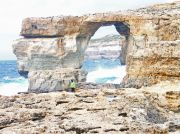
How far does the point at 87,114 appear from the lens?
374 inches

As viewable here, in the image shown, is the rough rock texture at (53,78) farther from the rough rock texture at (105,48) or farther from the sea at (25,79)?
the rough rock texture at (105,48)

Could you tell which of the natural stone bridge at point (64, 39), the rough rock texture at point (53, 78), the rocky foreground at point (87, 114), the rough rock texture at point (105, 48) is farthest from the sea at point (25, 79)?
the rocky foreground at point (87, 114)

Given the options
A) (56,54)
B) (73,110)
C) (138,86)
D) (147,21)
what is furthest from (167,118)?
(56,54)

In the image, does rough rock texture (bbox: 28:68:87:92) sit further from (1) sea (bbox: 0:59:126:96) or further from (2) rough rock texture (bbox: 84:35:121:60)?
(2) rough rock texture (bbox: 84:35:121:60)

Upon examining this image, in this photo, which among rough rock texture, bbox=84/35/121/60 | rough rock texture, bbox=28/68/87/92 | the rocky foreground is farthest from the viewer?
rough rock texture, bbox=84/35/121/60

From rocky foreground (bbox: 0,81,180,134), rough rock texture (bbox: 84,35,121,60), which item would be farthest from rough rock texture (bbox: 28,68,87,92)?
rough rock texture (bbox: 84,35,121,60)

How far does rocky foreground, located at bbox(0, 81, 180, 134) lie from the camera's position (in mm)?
8391

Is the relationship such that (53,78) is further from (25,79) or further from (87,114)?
(25,79)

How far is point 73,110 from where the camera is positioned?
10070 millimetres

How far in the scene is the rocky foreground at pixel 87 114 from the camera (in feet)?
27.5

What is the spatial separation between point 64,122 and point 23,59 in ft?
151

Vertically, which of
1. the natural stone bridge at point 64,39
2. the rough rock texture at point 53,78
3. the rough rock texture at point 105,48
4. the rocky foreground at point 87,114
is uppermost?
the rocky foreground at point 87,114

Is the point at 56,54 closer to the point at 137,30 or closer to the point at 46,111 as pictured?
the point at 137,30

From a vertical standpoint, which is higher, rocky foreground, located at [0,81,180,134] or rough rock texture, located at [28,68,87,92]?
rocky foreground, located at [0,81,180,134]
